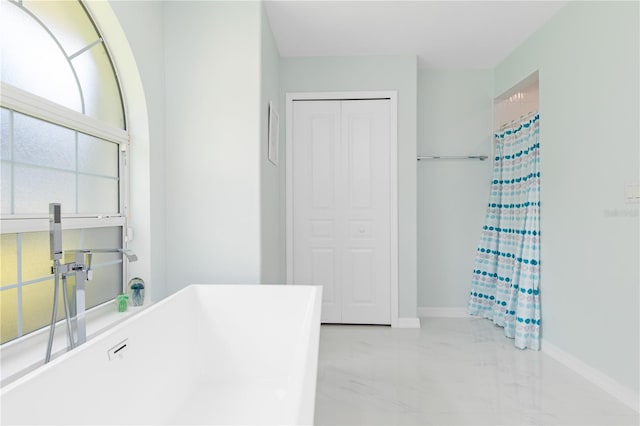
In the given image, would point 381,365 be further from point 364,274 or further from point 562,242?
point 562,242

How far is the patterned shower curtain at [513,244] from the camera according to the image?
2945mm

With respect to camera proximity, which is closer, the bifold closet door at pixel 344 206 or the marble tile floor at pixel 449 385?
the marble tile floor at pixel 449 385

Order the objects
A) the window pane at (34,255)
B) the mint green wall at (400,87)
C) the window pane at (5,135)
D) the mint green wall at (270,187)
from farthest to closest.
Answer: the mint green wall at (400,87) < the mint green wall at (270,187) < the window pane at (34,255) < the window pane at (5,135)

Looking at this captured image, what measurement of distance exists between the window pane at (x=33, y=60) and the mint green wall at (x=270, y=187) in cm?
105

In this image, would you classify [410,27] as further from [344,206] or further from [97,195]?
[97,195]

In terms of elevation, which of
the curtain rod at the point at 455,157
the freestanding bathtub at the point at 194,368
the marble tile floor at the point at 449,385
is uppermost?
the curtain rod at the point at 455,157

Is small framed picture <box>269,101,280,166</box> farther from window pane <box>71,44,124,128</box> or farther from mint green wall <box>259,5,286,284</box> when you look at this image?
window pane <box>71,44,124,128</box>

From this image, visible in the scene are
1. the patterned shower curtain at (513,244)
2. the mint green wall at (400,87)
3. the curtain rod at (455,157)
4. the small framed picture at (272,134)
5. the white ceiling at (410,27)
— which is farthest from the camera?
the curtain rod at (455,157)

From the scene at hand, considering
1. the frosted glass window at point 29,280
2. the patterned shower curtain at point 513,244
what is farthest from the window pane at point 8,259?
the patterned shower curtain at point 513,244

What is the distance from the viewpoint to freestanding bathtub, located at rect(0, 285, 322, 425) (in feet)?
3.54

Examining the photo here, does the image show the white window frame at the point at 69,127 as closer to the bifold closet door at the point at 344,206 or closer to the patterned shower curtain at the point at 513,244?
the bifold closet door at the point at 344,206

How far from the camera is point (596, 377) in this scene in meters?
2.34

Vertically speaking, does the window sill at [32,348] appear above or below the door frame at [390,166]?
below

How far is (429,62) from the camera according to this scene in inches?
143
